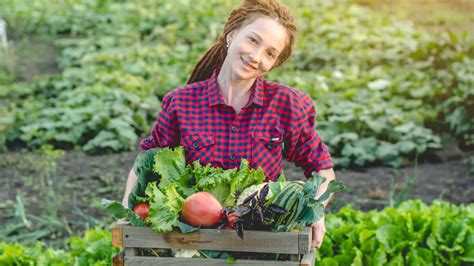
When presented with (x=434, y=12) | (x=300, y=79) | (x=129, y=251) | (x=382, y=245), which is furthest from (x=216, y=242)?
(x=434, y=12)

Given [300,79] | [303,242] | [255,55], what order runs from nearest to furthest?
[303,242] → [255,55] → [300,79]

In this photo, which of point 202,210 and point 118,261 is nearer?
point 202,210

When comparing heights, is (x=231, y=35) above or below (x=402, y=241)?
above

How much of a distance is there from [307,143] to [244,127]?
10.3 inches

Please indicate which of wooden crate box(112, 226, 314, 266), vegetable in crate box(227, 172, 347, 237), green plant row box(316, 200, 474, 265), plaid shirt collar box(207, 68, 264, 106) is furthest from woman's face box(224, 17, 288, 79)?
green plant row box(316, 200, 474, 265)

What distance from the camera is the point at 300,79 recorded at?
809 centimetres

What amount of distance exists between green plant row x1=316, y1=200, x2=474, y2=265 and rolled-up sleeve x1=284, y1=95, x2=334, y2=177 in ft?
2.97

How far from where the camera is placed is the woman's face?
9.41 feet

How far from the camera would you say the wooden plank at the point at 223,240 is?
2.38 metres

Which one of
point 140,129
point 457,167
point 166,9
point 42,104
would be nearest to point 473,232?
point 457,167

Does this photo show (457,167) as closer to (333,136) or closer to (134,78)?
(333,136)

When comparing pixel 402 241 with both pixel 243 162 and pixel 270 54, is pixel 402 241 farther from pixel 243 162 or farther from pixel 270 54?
pixel 243 162

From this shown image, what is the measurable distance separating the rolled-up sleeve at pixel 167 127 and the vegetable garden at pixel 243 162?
44 cm

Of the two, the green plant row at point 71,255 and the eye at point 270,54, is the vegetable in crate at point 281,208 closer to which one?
the eye at point 270,54
